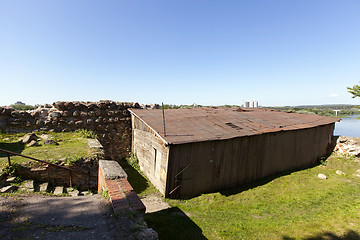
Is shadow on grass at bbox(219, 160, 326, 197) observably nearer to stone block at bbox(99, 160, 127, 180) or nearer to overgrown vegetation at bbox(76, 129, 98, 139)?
stone block at bbox(99, 160, 127, 180)

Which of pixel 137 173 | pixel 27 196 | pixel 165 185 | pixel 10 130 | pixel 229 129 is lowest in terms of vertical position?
pixel 137 173

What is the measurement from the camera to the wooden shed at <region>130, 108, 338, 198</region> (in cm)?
802

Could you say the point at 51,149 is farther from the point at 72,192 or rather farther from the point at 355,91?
the point at 355,91

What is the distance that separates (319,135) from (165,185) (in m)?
13.2

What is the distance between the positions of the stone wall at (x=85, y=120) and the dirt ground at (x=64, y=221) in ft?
26.4

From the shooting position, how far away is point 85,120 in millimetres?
12141

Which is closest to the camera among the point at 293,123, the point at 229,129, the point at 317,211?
the point at 317,211

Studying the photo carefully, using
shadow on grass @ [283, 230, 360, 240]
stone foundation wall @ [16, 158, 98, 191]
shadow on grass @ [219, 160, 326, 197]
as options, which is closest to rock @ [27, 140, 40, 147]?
stone foundation wall @ [16, 158, 98, 191]

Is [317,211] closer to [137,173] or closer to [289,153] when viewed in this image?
[289,153]

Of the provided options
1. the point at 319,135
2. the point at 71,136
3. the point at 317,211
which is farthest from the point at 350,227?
the point at 71,136

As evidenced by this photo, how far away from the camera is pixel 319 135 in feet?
45.8

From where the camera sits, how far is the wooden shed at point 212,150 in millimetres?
8023

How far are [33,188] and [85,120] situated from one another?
698 centimetres

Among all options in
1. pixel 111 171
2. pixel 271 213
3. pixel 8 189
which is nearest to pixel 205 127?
pixel 271 213
